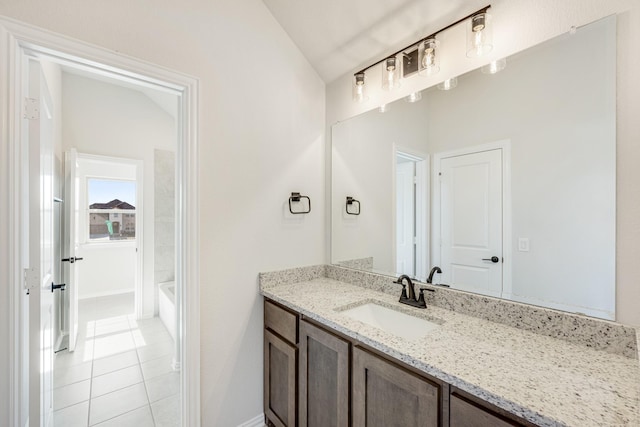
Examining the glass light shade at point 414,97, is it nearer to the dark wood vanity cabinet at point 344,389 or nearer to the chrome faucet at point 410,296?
the chrome faucet at point 410,296

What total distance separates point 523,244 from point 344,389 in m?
1.06

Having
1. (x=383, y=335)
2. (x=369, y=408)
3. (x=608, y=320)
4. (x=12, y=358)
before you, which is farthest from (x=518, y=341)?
(x=12, y=358)

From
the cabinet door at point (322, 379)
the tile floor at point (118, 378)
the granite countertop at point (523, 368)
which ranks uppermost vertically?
the granite countertop at point (523, 368)

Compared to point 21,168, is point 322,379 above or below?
below

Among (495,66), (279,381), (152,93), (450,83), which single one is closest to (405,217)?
(450,83)

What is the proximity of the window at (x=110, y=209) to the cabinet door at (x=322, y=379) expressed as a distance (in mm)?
4552

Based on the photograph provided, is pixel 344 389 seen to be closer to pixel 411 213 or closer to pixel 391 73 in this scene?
pixel 411 213

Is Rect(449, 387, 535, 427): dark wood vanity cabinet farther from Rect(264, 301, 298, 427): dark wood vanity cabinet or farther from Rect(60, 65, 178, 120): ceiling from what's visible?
Rect(60, 65, 178, 120): ceiling

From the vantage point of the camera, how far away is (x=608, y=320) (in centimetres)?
101

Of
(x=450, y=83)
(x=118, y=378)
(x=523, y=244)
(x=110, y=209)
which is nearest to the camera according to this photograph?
(x=523, y=244)

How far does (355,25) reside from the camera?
1.71m

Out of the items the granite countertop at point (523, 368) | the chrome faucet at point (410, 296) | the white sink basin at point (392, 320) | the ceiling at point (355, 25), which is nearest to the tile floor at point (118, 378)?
the white sink basin at point (392, 320)

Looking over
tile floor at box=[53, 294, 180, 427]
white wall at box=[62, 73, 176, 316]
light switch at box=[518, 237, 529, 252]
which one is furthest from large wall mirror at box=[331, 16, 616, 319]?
white wall at box=[62, 73, 176, 316]

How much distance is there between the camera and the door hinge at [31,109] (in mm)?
1214
